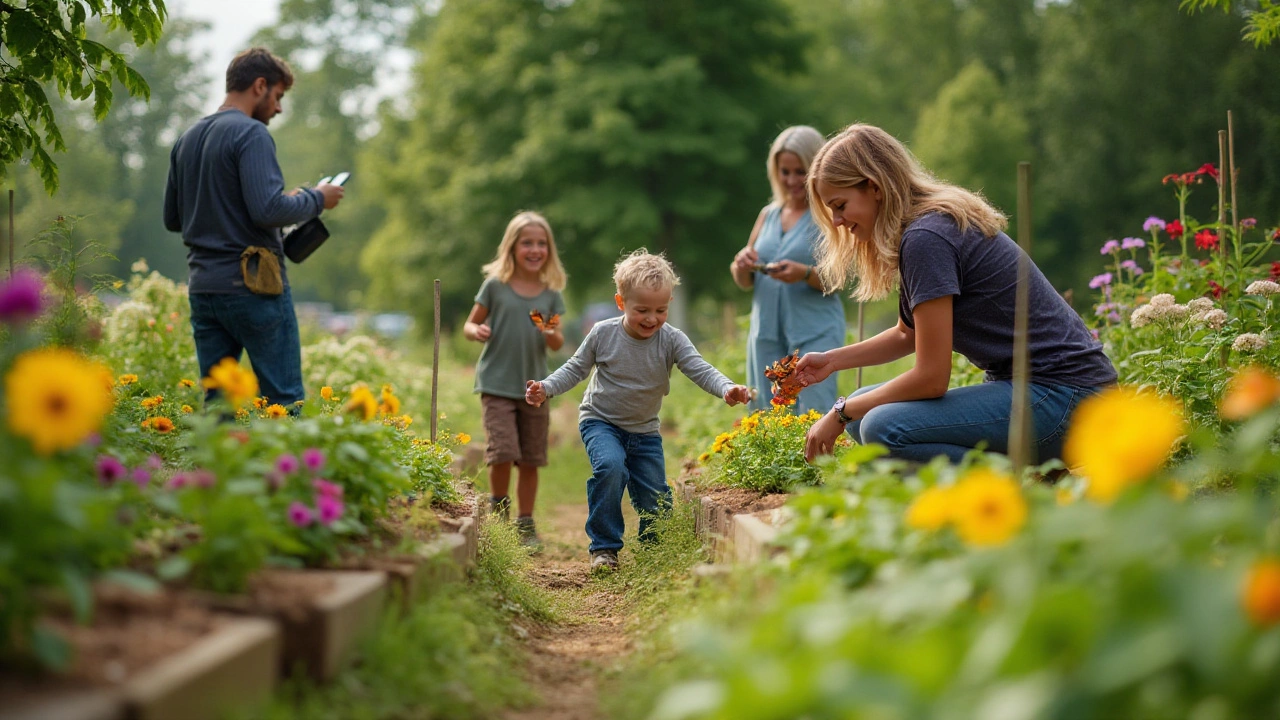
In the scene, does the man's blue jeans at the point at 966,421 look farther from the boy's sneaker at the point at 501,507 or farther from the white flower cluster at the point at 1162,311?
the boy's sneaker at the point at 501,507

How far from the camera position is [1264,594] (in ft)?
4.81

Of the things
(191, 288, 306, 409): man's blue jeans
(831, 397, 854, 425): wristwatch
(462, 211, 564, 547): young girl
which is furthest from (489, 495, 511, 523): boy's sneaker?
(831, 397, 854, 425): wristwatch

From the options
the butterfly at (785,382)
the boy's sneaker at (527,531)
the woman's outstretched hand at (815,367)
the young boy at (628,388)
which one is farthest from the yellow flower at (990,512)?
the boy's sneaker at (527,531)

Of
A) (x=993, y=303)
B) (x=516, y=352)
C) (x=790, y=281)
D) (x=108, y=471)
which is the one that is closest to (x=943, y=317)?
(x=993, y=303)

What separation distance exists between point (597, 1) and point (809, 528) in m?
18.3

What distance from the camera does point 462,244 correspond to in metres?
22.3

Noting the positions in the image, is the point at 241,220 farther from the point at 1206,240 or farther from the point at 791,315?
the point at 1206,240

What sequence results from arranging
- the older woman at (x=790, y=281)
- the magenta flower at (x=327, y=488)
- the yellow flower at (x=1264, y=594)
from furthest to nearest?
the older woman at (x=790, y=281)
the magenta flower at (x=327, y=488)
the yellow flower at (x=1264, y=594)

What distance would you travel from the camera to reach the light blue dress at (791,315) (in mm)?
5570

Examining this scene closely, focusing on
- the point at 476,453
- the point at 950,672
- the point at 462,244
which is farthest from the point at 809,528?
the point at 462,244

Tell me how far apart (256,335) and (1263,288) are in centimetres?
464

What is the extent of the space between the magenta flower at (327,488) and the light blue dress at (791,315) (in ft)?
10.7

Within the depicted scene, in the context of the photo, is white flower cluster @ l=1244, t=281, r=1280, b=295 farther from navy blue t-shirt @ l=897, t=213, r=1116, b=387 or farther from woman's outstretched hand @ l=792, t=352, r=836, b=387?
woman's outstretched hand @ l=792, t=352, r=836, b=387

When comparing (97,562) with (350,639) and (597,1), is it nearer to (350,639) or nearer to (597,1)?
(350,639)
